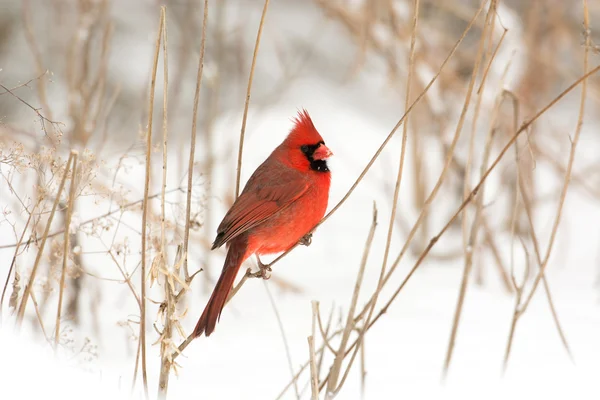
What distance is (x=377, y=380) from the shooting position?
2186mm

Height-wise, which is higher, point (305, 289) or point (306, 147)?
point (305, 289)

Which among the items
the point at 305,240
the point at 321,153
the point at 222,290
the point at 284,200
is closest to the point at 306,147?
the point at 321,153

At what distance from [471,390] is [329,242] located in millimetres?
1976

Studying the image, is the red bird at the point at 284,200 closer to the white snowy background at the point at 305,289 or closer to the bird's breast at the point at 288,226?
the bird's breast at the point at 288,226

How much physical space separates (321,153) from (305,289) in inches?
52.1

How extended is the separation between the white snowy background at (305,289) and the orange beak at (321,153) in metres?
0.42

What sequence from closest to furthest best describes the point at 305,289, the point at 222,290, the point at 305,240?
1. the point at 222,290
2. the point at 305,240
3. the point at 305,289

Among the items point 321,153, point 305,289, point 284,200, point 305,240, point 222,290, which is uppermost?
point 305,289

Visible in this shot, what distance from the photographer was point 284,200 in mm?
2041

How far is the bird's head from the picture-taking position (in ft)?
Answer: 6.61

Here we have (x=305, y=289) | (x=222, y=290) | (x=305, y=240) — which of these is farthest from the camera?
(x=305, y=289)

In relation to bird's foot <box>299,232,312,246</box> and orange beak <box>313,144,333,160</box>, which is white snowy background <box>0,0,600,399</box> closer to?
bird's foot <box>299,232,312,246</box>

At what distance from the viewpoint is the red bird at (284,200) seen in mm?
1978

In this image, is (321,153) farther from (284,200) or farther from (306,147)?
(284,200)
